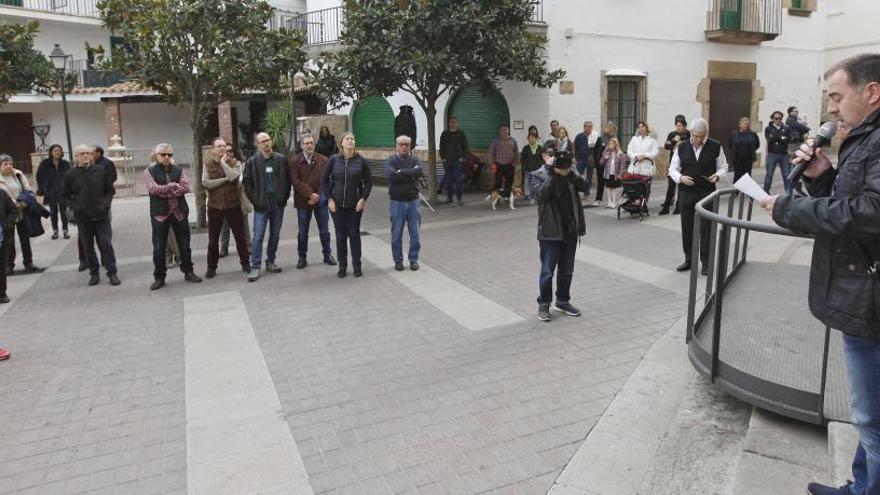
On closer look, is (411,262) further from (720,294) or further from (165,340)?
(720,294)

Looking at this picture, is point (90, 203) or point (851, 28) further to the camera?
point (851, 28)

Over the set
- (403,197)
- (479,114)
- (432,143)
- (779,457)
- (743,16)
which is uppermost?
(743,16)

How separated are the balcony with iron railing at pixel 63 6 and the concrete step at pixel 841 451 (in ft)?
105

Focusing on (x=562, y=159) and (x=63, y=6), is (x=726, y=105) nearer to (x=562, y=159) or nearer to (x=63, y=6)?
(x=562, y=159)

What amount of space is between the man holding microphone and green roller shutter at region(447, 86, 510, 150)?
14.1 meters

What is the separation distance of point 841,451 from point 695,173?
17.5ft

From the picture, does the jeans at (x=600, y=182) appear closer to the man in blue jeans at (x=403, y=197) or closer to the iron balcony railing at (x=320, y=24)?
the man in blue jeans at (x=403, y=197)

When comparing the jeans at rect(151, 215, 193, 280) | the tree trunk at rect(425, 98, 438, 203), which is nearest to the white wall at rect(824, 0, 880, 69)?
the tree trunk at rect(425, 98, 438, 203)

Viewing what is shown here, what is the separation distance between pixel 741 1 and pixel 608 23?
4.41 metres

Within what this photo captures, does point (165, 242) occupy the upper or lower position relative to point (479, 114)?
lower

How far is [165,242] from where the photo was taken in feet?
27.1

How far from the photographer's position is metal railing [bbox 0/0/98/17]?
28.9 metres

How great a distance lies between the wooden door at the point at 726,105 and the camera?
1877 centimetres

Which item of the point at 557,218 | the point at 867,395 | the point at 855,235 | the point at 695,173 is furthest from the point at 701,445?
the point at 695,173
